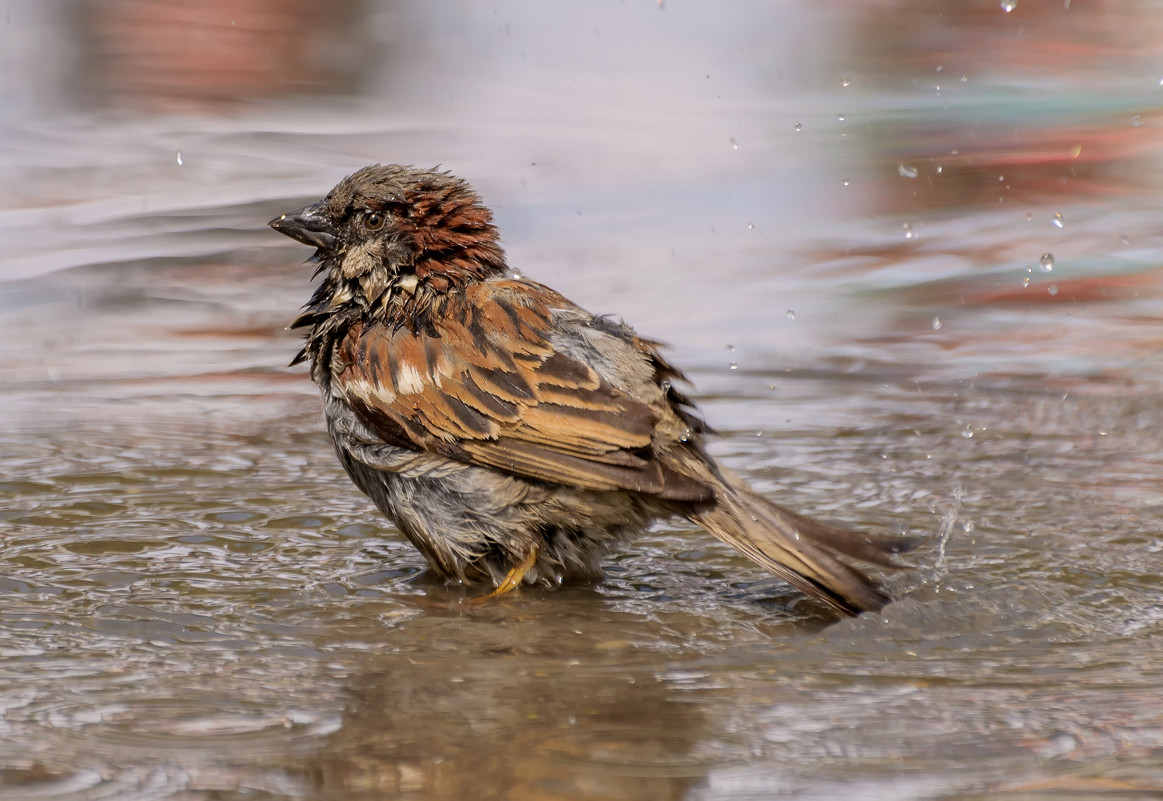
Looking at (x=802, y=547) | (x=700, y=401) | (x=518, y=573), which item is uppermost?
(x=700, y=401)

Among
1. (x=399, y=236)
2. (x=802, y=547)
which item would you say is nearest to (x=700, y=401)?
(x=399, y=236)

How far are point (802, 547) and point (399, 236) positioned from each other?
1.63m

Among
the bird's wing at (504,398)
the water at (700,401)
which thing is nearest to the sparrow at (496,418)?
the bird's wing at (504,398)

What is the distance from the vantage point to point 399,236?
4.74 m

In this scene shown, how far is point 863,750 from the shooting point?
302 cm

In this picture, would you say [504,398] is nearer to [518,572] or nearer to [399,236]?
[518,572]

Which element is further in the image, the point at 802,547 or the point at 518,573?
the point at 518,573

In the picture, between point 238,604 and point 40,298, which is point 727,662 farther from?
point 40,298

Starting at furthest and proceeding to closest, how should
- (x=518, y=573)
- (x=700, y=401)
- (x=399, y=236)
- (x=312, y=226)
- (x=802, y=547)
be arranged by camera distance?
(x=700, y=401) → (x=312, y=226) → (x=399, y=236) → (x=518, y=573) → (x=802, y=547)

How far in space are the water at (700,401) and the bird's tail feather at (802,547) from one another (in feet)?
0.32

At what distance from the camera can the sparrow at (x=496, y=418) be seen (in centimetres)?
416

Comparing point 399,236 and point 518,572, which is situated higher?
point 399,236

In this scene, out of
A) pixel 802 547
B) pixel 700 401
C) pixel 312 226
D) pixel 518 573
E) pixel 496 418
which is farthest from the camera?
pixel 700 401

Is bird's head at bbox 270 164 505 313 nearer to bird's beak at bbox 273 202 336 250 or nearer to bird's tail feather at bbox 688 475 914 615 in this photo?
bird's beak at bbox 273 202 336 250
